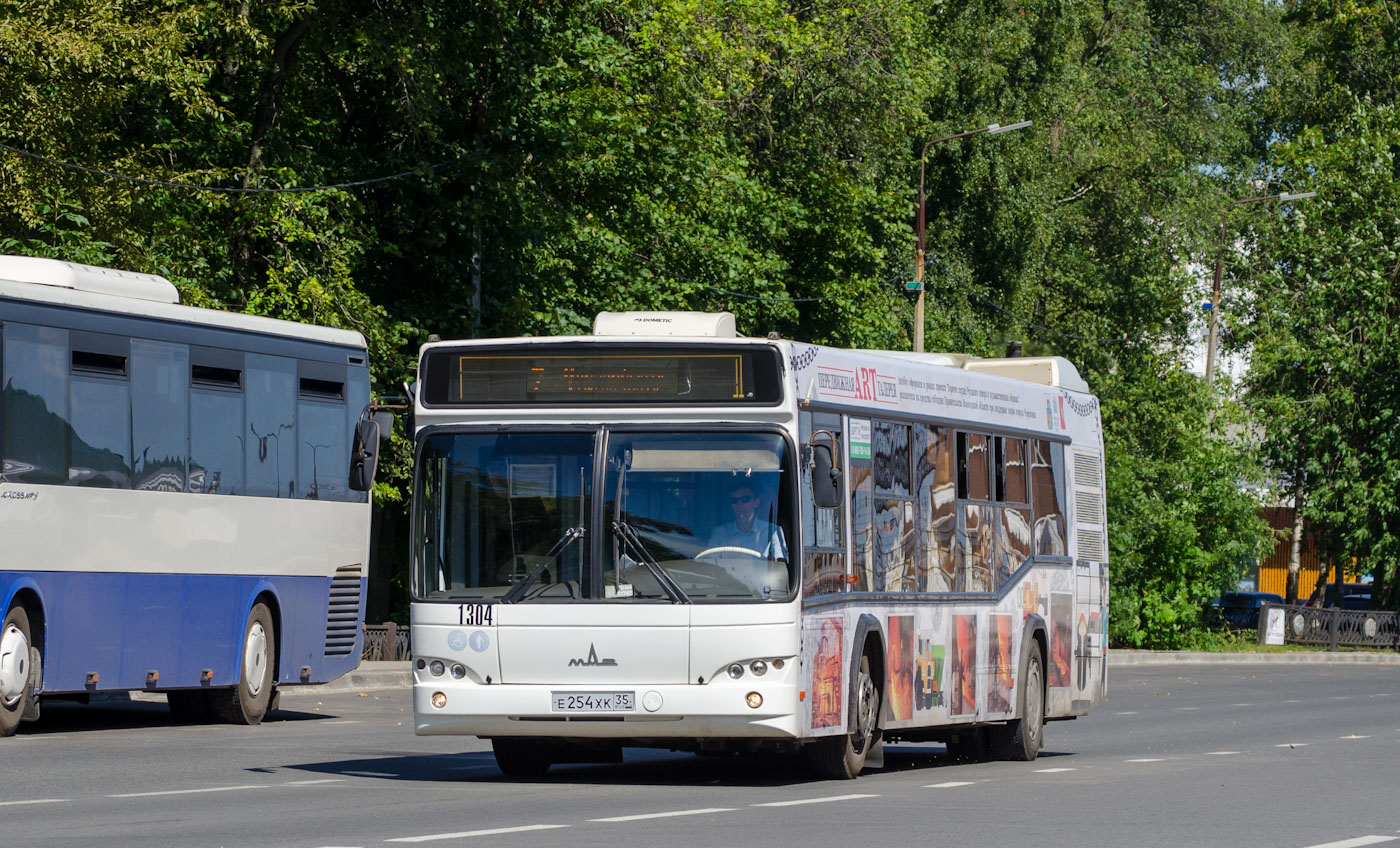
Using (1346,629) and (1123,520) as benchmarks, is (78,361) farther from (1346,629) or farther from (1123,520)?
(1346,629)

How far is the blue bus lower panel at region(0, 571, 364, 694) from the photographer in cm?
1895

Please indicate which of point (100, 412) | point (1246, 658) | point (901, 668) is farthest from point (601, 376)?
point (1246, 658)

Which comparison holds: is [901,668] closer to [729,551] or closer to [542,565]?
[729,551]

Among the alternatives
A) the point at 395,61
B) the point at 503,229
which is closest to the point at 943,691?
the point at 395,61

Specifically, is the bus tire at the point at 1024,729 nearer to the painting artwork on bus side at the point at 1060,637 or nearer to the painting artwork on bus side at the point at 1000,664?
the painting artwork on bus side at the point at 1000,664

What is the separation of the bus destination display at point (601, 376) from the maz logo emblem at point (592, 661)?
159 cm

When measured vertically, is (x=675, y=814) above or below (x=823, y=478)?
below

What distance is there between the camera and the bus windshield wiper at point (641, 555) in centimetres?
1433

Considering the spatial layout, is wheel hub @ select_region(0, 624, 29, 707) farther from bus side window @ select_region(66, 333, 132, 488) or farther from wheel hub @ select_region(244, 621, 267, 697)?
wheel hub @ select_region(244, 621, 267, 697)

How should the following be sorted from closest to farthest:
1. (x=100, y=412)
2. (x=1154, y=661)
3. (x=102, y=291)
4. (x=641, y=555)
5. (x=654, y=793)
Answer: (x=654, y=793)
(x=641, y=555)
(x=100, y=412)
(x=102, y=291)
(x=1154, y=661)

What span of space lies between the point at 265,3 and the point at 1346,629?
115ft

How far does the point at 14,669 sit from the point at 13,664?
0.05 metres

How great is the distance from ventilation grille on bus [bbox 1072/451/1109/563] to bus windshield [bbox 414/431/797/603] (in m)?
6.80

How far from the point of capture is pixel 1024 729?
1888cm
